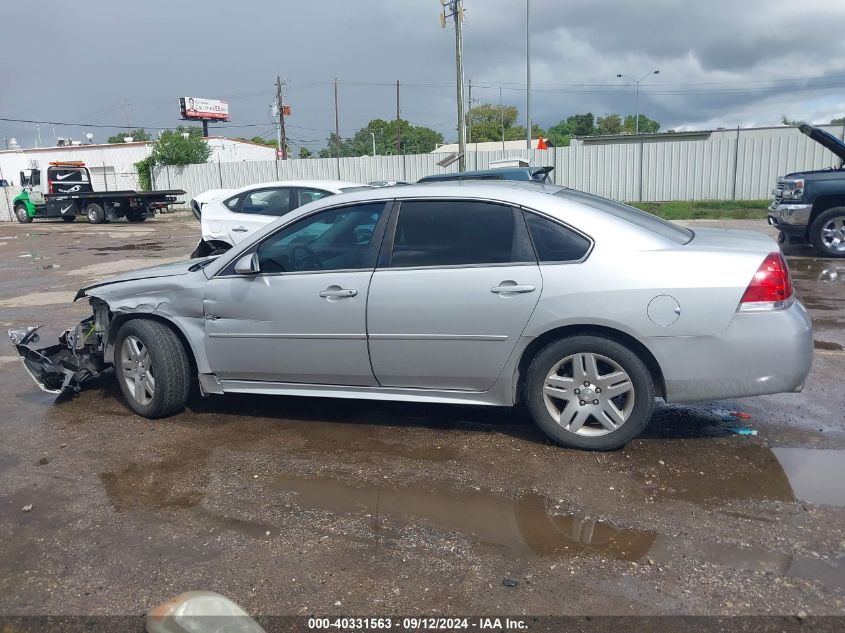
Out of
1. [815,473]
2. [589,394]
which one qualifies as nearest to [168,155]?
[589,394]

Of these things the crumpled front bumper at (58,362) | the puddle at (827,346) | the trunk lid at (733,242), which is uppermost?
the trunk lid at (733,242)

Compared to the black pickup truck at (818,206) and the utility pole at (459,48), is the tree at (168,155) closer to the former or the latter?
the utility pole at (459,48)

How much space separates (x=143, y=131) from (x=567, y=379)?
9808 centimetres

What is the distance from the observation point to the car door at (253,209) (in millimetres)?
10688

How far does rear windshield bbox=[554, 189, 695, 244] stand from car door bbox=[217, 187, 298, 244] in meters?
6.65

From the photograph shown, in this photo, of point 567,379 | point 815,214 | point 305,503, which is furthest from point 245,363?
point 815,214

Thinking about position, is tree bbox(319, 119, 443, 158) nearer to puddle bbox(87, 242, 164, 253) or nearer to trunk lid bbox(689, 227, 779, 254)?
puddle bbox(87, 242, 164, 253)

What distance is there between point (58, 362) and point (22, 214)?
3213 cm

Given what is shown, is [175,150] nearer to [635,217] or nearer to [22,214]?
[22,214]

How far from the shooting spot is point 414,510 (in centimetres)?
367

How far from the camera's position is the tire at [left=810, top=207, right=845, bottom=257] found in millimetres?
11969

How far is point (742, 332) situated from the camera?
3898mm

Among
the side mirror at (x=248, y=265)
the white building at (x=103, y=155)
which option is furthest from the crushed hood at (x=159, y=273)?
the white building at (x=103, y=155)

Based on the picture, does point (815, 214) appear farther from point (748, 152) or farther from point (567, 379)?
point (748, 152)
